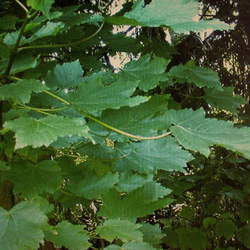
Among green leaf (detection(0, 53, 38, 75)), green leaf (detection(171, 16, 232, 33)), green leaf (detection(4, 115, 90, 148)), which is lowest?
green leaf (detection(4, 115, 90, 148))

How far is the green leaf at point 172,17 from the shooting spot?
2.82 ft

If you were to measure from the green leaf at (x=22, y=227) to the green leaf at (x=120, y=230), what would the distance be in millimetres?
172

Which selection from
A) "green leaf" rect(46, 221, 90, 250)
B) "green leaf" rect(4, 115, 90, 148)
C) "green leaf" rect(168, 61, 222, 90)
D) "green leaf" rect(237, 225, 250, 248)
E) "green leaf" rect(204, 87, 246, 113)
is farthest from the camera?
"green leaf" rect(237, 225, 250, 248)

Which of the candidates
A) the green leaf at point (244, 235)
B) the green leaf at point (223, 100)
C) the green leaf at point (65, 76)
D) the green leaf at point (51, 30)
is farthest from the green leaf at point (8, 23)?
the green leaf at point (244, 235)

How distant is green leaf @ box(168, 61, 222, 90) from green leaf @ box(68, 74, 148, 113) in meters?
0.61

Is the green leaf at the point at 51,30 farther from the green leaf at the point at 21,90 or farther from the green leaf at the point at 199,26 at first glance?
the green leaf at the point at 199,26

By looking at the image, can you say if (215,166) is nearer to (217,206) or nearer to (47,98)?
(217,206)

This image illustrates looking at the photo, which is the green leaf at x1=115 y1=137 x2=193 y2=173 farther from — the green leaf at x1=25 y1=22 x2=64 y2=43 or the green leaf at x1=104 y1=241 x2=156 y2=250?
the green leaf at x1=25 y1=22 x2=64 y2=43

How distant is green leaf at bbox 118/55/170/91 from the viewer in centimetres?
114

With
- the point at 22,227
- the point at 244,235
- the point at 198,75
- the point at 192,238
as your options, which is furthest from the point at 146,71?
the point at 244,235

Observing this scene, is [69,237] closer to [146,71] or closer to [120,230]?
[120,230]

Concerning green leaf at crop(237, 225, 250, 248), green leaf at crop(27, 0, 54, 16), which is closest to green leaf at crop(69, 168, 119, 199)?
green leaf at crop(27, 0, 54, 16)

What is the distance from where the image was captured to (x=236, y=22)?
346 centimetres

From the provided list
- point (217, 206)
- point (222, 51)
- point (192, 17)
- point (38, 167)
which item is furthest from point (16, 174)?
point (222, 51)
